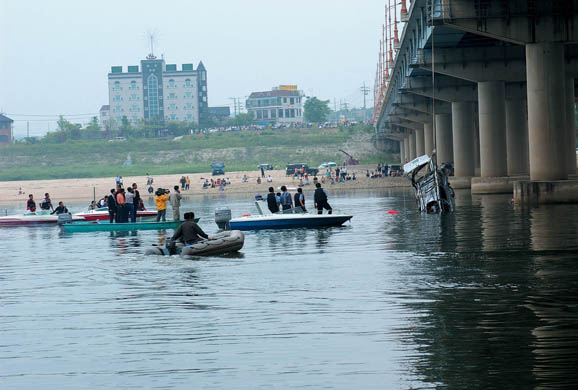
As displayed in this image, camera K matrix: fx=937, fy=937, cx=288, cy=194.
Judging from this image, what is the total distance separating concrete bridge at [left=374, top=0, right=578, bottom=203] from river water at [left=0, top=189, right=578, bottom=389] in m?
12.4

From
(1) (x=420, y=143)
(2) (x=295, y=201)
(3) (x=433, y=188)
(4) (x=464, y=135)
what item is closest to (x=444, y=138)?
(4) (x=464, y=135)

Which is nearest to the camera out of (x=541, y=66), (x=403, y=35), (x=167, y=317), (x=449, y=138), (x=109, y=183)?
(x=167, y=317)

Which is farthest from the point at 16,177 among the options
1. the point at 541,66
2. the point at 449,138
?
the point at 541,66

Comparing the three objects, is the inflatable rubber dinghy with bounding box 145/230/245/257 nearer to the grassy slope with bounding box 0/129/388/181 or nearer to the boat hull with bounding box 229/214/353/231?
the boat hull with bounding box 229/214/353/231

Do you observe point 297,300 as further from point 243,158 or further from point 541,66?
point 243,158

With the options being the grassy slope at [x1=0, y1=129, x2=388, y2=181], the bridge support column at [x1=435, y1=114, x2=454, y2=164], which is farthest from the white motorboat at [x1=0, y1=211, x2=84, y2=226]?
the grassy slope at [x1=0, y1=129, x2=388, y2=181]

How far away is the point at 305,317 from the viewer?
14.2m

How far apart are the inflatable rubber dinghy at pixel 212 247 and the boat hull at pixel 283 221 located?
783cm

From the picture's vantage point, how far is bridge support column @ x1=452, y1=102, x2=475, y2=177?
64.1 m

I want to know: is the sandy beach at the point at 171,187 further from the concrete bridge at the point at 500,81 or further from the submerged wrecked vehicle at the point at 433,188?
the submerged wrecked vehicle at the point at 433,188

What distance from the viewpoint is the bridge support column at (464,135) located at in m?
64.1

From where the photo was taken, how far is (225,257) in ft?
78.3

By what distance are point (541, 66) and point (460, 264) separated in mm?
19698

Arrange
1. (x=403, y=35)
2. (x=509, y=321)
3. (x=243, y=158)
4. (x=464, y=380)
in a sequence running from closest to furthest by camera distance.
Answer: (x=464, y=380), (x=509, y=321), (x=403, y=35), (x=243, y=158)
